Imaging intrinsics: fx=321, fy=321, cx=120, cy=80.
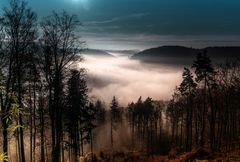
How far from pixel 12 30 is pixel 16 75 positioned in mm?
3101

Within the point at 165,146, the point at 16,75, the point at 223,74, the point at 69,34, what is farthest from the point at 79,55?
the point at 165,146

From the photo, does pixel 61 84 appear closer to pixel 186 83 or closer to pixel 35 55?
pixel 35 55

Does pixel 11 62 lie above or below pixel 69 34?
below

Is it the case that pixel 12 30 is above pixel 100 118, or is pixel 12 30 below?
above

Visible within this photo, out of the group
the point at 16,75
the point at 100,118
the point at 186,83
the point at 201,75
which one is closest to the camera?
the point at 16,75

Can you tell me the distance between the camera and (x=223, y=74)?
5256cm

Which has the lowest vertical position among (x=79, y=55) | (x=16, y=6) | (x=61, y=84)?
(x=61, y=84)

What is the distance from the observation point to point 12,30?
64.6ft

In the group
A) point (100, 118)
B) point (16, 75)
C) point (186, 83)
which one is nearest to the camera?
point (16, 75)

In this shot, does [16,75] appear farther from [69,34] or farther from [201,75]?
[201,75]

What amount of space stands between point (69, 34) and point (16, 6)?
4.02m

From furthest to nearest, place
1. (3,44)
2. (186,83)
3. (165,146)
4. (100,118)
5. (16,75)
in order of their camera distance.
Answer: (100,118) → (165,146) → (186,83) → (16,75) → (3,44)

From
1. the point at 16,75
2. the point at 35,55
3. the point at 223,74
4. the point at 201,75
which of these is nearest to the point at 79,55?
the point at 35,55

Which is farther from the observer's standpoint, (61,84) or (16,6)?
(61,84)
